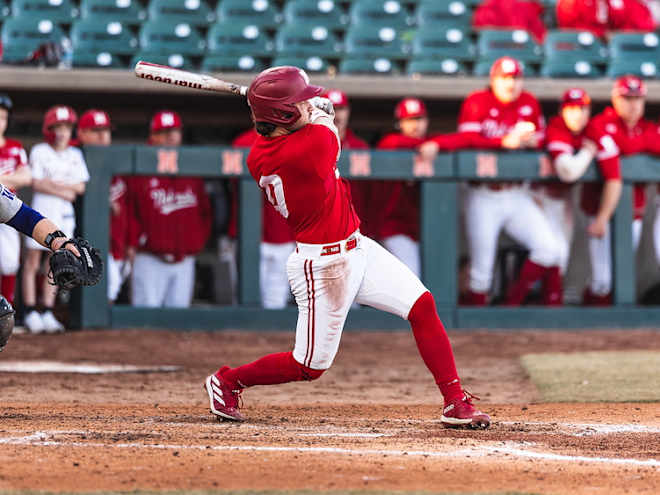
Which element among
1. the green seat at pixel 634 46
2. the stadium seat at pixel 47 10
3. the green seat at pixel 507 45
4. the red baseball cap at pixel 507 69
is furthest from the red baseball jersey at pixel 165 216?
the green seat at pixel 634 46

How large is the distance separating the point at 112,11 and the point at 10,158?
291cm

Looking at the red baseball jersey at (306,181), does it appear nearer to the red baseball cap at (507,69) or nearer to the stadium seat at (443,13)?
the red baseball cap at (507,69)

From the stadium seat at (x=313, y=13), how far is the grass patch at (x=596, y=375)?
4.31 metres

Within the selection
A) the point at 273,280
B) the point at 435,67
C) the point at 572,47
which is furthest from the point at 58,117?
the point at 572,47

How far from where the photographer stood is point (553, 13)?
37.8 feet

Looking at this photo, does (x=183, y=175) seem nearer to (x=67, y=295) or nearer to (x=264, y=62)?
(x=67, y=295)

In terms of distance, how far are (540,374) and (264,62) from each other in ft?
15.4

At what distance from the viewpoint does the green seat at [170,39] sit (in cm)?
978

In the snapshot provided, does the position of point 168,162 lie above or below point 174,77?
below

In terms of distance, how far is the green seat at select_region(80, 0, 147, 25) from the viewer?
10.0 metres

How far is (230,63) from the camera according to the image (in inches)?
382

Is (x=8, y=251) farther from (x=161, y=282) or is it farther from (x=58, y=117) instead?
(x=161, y=282)

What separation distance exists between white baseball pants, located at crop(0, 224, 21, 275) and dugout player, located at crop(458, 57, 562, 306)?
3307 millimetres

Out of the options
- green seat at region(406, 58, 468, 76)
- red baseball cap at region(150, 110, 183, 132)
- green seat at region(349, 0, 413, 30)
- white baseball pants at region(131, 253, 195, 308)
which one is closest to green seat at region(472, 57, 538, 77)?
green seat at region(406, 58, 468, 76)
